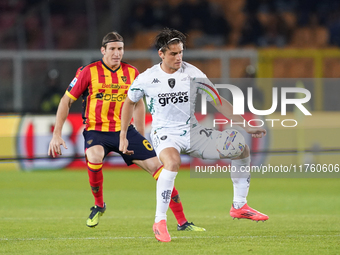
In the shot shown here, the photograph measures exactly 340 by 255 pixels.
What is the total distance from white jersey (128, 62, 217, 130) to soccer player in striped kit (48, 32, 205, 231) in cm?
80

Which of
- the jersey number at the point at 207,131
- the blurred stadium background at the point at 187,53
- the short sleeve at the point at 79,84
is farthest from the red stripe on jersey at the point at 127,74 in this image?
the blurred stadium background at the point at 187,53

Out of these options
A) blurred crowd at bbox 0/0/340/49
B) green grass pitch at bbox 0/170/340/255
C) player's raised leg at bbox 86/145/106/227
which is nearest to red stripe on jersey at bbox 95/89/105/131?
player's raised leg at bbox 86/145/106/227

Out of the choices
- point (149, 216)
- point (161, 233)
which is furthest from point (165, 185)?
point (149, 216)

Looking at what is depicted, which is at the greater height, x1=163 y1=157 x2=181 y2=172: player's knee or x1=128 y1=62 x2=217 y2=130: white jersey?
x1=128 y1=62 x2=217 y2=130: white jersey

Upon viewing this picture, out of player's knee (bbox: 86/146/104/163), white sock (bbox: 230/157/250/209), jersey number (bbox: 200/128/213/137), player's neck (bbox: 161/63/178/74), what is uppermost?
player's neck (bbox: 161/63/178/74)

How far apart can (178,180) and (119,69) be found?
17.9 feet

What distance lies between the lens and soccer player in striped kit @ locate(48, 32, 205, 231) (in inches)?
263

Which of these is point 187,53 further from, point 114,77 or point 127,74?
point 114,77

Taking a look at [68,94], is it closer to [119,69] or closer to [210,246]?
[119,69]

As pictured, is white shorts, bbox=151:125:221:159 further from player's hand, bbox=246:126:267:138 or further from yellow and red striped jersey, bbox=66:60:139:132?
yellow and red striped jersey, bbox=66:60:139:132

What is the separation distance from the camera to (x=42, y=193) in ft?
34.1

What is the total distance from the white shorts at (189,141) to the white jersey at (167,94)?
0.07 meters

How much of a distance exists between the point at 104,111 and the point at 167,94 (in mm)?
1244

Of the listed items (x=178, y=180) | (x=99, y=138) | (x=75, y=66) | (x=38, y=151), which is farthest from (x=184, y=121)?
(x=75, y=66)
